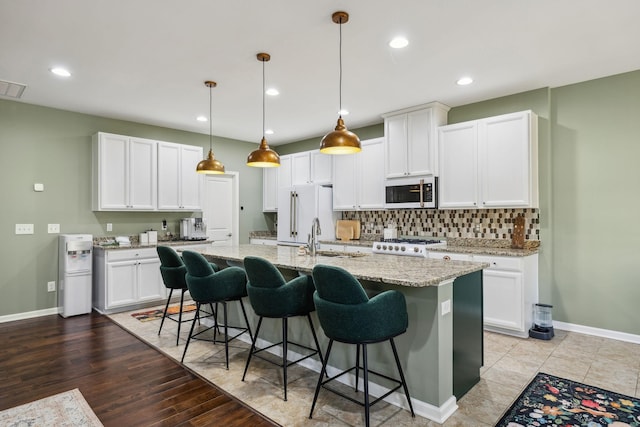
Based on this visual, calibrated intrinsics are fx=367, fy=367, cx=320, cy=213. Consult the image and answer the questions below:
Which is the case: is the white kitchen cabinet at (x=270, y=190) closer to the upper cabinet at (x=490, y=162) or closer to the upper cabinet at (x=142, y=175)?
the upper cabinet at (x=142, y=175)

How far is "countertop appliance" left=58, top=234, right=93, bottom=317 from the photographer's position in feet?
15.3

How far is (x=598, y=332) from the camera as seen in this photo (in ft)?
12.7

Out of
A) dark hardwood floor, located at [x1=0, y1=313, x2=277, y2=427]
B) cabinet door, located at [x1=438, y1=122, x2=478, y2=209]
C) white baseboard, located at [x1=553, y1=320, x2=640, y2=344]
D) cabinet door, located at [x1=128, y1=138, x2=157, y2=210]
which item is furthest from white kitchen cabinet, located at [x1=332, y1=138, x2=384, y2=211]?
dark hardwood floor, located at [x1=0, y1=313, x2=277, y2=427]

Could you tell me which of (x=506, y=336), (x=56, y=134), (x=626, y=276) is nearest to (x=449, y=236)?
(x=506, y=336)

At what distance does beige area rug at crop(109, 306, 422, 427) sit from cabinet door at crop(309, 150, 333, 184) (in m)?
3.18

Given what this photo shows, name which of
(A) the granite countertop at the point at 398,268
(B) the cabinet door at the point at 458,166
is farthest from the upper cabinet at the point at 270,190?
(A) the granite countertop at the point at 398,268

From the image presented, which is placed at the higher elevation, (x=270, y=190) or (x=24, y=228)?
(x=270, y=190)

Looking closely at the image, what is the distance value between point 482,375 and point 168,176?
488cm

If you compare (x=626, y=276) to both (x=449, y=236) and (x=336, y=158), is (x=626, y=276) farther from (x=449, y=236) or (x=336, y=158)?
(x=336, y=158)

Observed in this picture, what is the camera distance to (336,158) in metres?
5.88

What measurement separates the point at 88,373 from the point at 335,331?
2273mm

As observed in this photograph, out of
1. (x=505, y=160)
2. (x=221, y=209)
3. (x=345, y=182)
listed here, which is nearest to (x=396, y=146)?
(x=345, y=182)

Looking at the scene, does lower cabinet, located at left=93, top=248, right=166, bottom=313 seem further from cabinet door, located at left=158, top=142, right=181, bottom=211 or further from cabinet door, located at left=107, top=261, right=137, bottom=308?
cabinet door, located at left=158, top=142, right=181, bottom=211

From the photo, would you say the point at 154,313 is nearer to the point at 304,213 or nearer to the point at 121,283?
the point at 121,283
